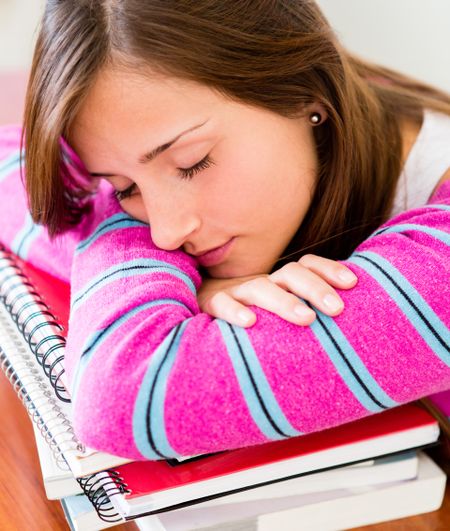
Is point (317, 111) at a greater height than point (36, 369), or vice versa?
point (317, 111)

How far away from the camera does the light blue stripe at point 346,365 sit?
0.54 m

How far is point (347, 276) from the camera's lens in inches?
23.0

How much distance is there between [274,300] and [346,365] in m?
0.07

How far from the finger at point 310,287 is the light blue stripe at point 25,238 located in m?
0.36

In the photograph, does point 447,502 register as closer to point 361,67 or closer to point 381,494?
point 381,494


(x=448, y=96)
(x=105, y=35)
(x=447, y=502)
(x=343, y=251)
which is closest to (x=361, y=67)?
(x=448, y=96)

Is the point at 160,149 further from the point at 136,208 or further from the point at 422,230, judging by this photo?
the point at 422,230

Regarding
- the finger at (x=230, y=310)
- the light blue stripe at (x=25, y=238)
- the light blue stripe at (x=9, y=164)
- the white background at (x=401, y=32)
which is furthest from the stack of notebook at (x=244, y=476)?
the white background at (x=401, y=32)

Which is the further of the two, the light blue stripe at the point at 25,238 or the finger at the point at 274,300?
the light blue stripe at the point at 25,238

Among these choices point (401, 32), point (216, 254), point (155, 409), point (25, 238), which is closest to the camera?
point (155, 409)

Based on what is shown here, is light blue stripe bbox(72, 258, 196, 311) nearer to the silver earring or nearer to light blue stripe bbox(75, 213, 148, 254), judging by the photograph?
light blue stripe bbox(75, 213, 148, 254)

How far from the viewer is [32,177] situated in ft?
2.44

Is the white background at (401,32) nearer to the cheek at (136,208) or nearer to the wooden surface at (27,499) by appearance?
the cheek at (136,208)

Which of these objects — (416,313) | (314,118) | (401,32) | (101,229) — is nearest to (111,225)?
(101,229)
